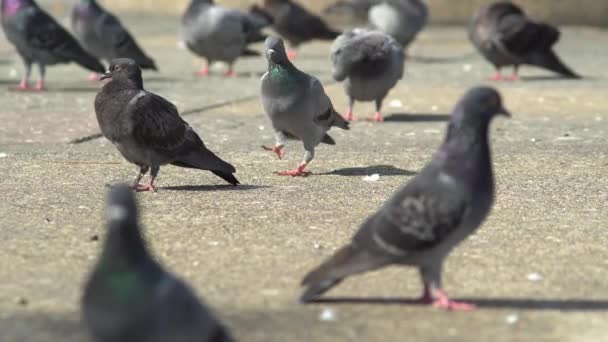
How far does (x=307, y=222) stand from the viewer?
6.68 m

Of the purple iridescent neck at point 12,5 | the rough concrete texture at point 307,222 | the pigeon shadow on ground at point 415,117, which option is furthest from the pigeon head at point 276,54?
the purple iridescent neck at point 12,5

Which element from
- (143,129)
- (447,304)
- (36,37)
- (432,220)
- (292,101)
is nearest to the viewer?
(432,220)

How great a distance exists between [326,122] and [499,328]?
3.91 m

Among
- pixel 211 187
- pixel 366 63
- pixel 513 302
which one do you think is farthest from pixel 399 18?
pixel 513 302

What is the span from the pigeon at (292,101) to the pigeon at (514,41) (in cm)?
688

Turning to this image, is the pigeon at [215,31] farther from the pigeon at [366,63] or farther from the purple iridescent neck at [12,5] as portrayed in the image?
the pigeon at [366,63]

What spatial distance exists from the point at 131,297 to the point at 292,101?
4.50 m

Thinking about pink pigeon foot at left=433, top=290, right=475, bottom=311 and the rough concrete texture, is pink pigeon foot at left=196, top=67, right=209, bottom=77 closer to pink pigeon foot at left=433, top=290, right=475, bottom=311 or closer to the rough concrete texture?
the rough concrete texture

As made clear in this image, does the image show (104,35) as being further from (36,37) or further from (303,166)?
(303,166)

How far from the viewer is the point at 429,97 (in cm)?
1312

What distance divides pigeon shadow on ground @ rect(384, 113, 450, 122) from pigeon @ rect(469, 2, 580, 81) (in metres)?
3.38

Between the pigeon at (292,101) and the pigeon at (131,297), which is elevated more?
the pigeon at (131,297)

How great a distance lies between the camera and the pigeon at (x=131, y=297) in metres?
3.70

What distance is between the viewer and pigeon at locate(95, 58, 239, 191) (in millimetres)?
7453
